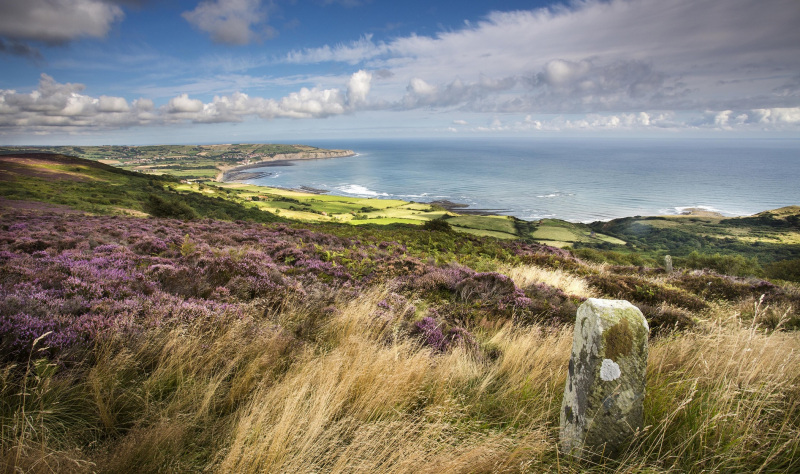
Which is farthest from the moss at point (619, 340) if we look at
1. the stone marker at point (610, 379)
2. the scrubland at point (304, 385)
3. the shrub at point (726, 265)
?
the shrub at point (726, 265)

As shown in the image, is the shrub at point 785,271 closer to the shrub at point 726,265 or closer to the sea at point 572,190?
the shrub at point 726,265

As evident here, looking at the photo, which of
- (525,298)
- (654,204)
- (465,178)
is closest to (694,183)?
(654,204)

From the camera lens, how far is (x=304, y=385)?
3070 millimetres

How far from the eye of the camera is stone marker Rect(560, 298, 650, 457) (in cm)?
271

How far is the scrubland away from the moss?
2.13ft

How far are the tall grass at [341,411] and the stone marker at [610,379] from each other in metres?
0.20

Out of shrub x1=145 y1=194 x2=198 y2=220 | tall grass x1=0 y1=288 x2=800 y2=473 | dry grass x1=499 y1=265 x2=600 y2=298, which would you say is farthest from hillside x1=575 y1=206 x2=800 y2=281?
shrub x1=145 y1=194 x2=198 y2=220

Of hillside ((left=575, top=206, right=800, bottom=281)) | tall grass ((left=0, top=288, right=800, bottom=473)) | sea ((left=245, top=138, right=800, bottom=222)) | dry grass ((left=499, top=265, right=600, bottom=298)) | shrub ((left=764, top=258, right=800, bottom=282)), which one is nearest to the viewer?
tall grass ((left=0, top=288, right=800, bottom=473))

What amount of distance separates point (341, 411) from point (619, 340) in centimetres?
259

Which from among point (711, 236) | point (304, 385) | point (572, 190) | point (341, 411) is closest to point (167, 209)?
point (304, 385)

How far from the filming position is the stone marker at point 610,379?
8.87 ft

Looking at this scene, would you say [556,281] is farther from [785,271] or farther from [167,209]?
[167,209]

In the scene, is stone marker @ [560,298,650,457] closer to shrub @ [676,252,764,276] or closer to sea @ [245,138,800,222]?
shrub @ [676,252,764,276]

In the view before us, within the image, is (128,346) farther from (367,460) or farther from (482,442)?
(482,442)
